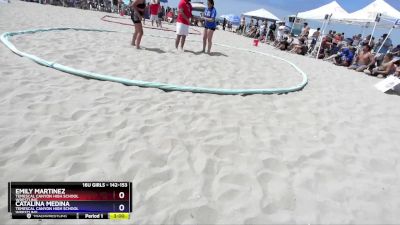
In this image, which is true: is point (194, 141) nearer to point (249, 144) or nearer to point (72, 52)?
point (249, 144)

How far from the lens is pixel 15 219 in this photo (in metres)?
1.79

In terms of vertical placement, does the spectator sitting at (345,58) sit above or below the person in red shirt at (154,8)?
below

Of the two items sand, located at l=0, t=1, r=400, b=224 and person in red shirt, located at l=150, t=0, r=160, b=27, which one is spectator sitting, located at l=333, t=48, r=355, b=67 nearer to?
sand, located at l=0, t=1, r=400, b=224

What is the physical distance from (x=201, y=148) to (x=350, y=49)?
10880mm

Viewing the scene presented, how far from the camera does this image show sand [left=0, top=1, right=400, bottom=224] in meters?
2.13

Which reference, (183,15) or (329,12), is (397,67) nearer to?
(183,15)

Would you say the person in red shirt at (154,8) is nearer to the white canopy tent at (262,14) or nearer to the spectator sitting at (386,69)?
the spectator sitting at (386,69)

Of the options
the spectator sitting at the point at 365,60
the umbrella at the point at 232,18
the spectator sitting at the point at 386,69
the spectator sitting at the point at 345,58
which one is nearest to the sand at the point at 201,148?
the spectator sitting at the point at 386,69

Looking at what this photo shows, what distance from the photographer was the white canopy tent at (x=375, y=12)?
1132 centimetres

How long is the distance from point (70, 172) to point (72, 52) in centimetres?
397

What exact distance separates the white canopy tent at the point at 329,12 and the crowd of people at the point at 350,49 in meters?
0.76

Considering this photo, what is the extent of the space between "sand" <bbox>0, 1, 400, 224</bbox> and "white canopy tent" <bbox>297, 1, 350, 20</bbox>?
11.5m
